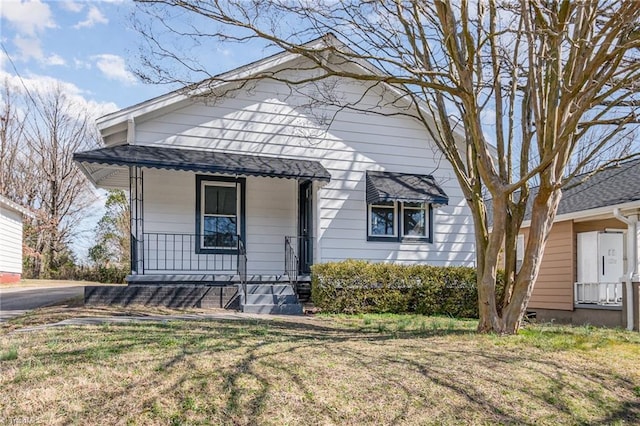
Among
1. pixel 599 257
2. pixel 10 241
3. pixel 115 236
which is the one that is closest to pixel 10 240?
pixel 10 241

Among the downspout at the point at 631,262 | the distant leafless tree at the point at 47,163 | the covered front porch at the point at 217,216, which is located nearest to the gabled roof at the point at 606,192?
the downspout at the point at 631,262

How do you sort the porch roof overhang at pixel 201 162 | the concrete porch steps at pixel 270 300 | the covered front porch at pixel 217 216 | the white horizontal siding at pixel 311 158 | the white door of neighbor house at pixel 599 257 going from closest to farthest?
the porch roof overhang at pixel 201 162 → the concrete porch steps at pixel 270 300 → the covered front porch at pixel 217 216 → the white horizontal siding at pixel 311 158 → the white door of neighbor house at pixel 599 257

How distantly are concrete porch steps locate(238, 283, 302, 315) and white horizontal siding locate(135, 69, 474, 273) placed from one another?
3.24 feet

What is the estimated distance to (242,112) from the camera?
1140 cm

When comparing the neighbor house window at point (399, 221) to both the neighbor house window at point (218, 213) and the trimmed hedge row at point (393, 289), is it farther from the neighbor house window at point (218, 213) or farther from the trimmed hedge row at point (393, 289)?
the neighbor house window at point (218, 213)

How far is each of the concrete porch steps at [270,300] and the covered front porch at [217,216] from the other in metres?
0.17

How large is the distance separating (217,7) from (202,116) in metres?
4.57

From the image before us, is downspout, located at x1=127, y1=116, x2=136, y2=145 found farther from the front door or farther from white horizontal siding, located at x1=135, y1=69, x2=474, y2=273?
the front door

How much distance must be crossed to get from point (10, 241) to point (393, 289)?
704 inches

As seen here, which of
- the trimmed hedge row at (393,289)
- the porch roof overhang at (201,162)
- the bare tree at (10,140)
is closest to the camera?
the porch roof overhang at (201,162)

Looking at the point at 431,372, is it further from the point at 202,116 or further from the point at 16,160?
the point at 16,160

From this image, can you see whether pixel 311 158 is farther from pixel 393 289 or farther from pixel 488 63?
pixel 488 63

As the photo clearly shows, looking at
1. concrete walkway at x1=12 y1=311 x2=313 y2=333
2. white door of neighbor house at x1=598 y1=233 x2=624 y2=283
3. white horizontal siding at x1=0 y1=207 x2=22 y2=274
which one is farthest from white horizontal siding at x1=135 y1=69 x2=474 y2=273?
white horizontal siding at x1=0 y1=207 x2=22 y2=274

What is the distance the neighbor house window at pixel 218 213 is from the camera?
1125 centimetres
